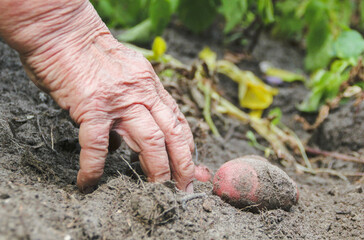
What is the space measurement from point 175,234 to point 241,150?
4.15 ft

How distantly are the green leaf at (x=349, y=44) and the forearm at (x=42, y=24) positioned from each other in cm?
222

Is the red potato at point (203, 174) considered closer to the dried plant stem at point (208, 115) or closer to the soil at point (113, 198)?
the soil at point (113, 198)

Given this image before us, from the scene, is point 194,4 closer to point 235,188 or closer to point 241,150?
point 241,150

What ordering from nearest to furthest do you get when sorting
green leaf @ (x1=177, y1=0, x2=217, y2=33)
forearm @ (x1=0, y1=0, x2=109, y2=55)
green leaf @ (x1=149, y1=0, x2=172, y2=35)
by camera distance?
forearm @ (x1=0, y1=0, x2=109, y2=55) < green leaf @ (x1=149, y1=0, x2=172, y2=35) < green leaf @ (x1=177, y1=0, x2=217, y2=33)

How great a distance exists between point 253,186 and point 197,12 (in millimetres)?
2163

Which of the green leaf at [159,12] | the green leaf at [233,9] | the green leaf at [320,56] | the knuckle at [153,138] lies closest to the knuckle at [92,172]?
the knuckle at [153,138]

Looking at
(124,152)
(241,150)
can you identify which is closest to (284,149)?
(241,150)

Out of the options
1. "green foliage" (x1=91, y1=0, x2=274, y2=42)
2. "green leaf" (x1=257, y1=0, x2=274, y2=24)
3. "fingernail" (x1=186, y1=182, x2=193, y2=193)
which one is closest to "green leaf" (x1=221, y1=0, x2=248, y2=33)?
"green foliage" (x1=91, y1=0, x2=274, y2=42)

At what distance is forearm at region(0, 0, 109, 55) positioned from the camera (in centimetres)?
118

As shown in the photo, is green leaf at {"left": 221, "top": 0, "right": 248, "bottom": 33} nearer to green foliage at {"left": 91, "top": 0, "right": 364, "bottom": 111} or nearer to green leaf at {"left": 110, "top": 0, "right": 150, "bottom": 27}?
green foliage at {"left": 91, "top": 0, "right": 364, "bottom": 111}

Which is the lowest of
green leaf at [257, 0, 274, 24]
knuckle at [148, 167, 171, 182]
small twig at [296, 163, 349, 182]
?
small twig at [296, 163, 349, 182]

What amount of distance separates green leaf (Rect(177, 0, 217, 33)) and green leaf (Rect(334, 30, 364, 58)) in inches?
44.4

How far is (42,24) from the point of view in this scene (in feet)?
4.00

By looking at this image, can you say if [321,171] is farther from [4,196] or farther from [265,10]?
[4,196]
